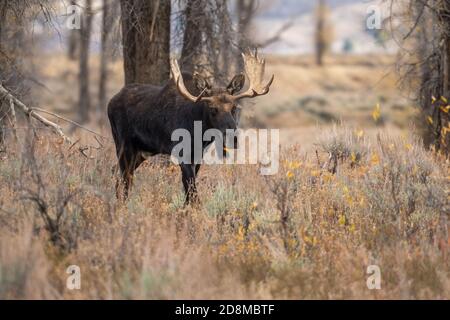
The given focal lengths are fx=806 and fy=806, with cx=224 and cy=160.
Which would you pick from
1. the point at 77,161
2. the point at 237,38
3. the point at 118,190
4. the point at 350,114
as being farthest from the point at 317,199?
the point at 350,114

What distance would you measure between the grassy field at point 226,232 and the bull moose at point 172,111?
0.29 meters

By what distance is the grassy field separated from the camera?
6.33 m

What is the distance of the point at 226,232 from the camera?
802 centimetres

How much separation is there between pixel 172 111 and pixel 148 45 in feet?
8.93

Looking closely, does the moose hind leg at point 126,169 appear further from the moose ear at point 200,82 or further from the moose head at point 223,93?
the moose ear at point 200,82

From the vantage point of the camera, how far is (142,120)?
10.3 metres

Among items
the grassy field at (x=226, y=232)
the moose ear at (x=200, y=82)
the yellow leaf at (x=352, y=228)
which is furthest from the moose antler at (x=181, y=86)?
the yellow leaf at (x=352, y=228)

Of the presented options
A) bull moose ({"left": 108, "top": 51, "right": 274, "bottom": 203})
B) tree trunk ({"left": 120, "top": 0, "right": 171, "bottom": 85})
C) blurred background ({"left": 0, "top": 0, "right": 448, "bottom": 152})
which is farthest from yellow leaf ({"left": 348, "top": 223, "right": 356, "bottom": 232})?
tree trunk ({"left": 120, "top": 0, "right": 171, "bottom": 85})

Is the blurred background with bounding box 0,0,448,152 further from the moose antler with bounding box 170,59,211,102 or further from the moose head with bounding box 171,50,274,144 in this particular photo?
the moose head with bounding box 171,50,274,144

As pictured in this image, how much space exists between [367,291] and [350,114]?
3296 centimetres

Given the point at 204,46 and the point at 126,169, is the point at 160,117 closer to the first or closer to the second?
the point at 126,169

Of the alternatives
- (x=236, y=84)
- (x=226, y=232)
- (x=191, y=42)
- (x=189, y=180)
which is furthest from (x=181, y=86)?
(x=191, y=42)
